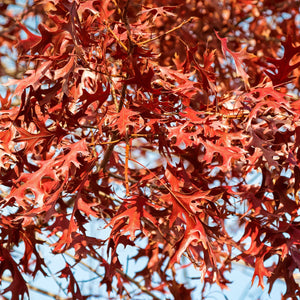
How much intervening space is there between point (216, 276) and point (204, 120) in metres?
0.54

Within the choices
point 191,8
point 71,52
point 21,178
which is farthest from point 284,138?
point 191,8

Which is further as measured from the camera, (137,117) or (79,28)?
(137,117)

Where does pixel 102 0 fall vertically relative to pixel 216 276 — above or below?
above

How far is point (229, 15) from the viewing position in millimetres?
3297

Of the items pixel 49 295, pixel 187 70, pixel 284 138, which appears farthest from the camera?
pixel 49 295

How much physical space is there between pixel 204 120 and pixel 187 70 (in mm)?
403

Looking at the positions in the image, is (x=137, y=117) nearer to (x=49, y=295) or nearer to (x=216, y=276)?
(x=216, y=276)

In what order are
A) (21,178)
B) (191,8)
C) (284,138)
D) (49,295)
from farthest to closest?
1. (191,8)
2. (49,295)
3. (284,138)
4. (21,178)

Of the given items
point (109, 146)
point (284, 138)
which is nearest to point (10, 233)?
point (109, 146)

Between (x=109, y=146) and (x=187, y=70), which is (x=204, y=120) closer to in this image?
(x=187, y=70)

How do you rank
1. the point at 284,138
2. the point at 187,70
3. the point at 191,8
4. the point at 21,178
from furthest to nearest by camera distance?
the point at 191,8 < the point at 187,70 < the point at 284,138 < the point at 21,178

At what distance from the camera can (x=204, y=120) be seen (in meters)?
1.57

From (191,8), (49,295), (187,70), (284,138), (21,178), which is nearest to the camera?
(21,178)

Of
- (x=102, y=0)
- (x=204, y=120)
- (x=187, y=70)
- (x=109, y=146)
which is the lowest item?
(x=204, y=120)
